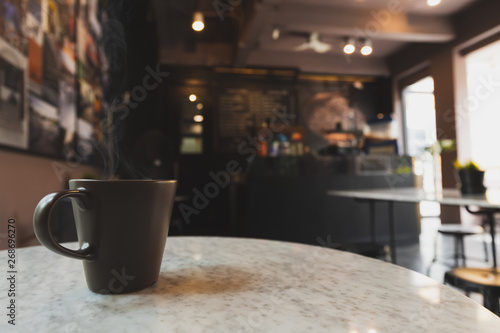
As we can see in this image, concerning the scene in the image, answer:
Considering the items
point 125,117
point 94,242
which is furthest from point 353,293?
point 125,117

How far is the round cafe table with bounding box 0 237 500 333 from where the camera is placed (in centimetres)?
27

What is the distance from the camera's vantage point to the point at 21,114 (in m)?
1.78

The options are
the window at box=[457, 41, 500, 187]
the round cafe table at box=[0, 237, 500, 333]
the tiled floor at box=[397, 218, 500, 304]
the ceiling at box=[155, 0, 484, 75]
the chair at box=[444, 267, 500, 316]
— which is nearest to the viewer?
the round cafe table at box=[0, 237, 500, 333]

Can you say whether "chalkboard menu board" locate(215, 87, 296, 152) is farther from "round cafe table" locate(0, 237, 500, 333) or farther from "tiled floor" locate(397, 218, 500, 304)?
"round cafe table" locate(0, 237, 500, 333)

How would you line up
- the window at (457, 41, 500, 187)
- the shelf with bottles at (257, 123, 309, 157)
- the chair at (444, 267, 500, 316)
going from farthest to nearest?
1. the window at (457, 41, 500, 187)
2. the shelf with bottles at (257, 123, 309, 157)
3. the chair at (444, 267, 500, 316)

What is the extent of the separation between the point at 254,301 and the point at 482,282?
140 centimetres

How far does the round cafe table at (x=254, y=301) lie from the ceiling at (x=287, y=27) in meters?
4.29

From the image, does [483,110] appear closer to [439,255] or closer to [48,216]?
[439,255]

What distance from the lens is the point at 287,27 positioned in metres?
4.99

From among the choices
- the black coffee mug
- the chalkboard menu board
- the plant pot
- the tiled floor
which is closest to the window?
the tiled floor

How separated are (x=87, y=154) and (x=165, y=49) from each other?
12.8 ft

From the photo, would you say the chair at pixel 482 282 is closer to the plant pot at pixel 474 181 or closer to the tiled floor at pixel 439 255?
the plant pot at pixel 474 181

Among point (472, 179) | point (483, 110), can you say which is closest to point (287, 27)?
point (472, 179)

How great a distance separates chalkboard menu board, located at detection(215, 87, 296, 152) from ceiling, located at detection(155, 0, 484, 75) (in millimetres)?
559
